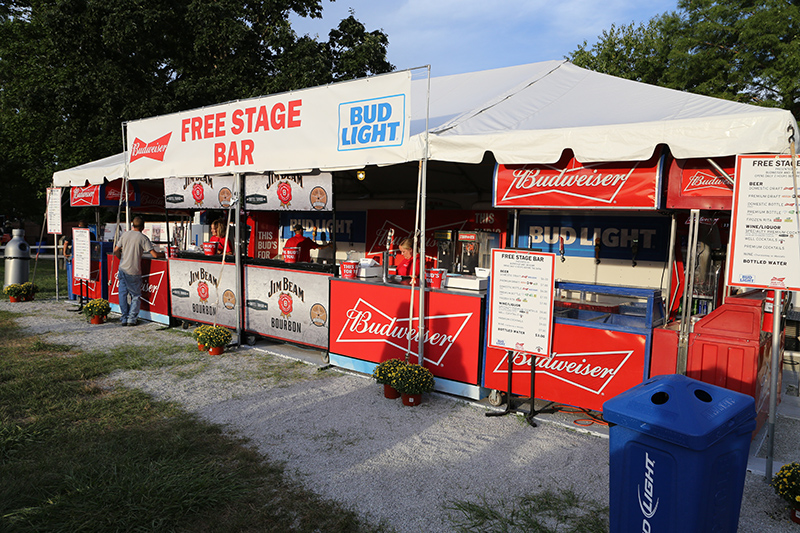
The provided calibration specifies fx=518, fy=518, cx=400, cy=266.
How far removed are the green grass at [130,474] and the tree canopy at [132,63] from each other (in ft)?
47.4

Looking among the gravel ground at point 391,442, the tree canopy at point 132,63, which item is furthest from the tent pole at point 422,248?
the tree canopy at point 132,63

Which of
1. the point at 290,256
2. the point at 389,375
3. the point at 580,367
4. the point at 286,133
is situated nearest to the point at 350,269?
the point at 290,256

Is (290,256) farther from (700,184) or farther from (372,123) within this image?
(700,184)

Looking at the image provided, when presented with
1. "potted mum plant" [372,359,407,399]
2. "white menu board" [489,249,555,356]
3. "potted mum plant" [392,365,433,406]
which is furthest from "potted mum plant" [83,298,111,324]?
"white menu board" [489,249,555,356]

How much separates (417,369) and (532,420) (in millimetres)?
1208

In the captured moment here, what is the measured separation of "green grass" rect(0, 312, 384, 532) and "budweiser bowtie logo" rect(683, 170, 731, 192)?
149 inches

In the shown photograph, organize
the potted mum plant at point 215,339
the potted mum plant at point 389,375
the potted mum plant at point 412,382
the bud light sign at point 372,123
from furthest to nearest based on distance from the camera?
the potted mum plant at point 215,339 → the bud light sign at point 372,123 → the potted mum plant at point 389,375 → the potted mum plant at point 412,382

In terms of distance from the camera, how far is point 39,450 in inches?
160

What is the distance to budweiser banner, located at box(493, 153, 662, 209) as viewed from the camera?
4.58 metres

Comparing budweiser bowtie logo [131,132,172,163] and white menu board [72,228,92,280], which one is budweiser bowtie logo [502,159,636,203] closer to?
budweiser bowtie logo [131,132,172,163]

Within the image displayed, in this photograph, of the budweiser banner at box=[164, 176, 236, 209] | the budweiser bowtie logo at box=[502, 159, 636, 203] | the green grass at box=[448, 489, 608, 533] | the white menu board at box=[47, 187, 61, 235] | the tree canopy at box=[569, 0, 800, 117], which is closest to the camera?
the green grass at box=[448, 489, 608, 533]

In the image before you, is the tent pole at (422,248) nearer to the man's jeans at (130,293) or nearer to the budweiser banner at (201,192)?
the budweiser banner at (201,192)

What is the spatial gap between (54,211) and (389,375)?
9575mm

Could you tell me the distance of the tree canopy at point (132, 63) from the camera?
17219 millimetres
